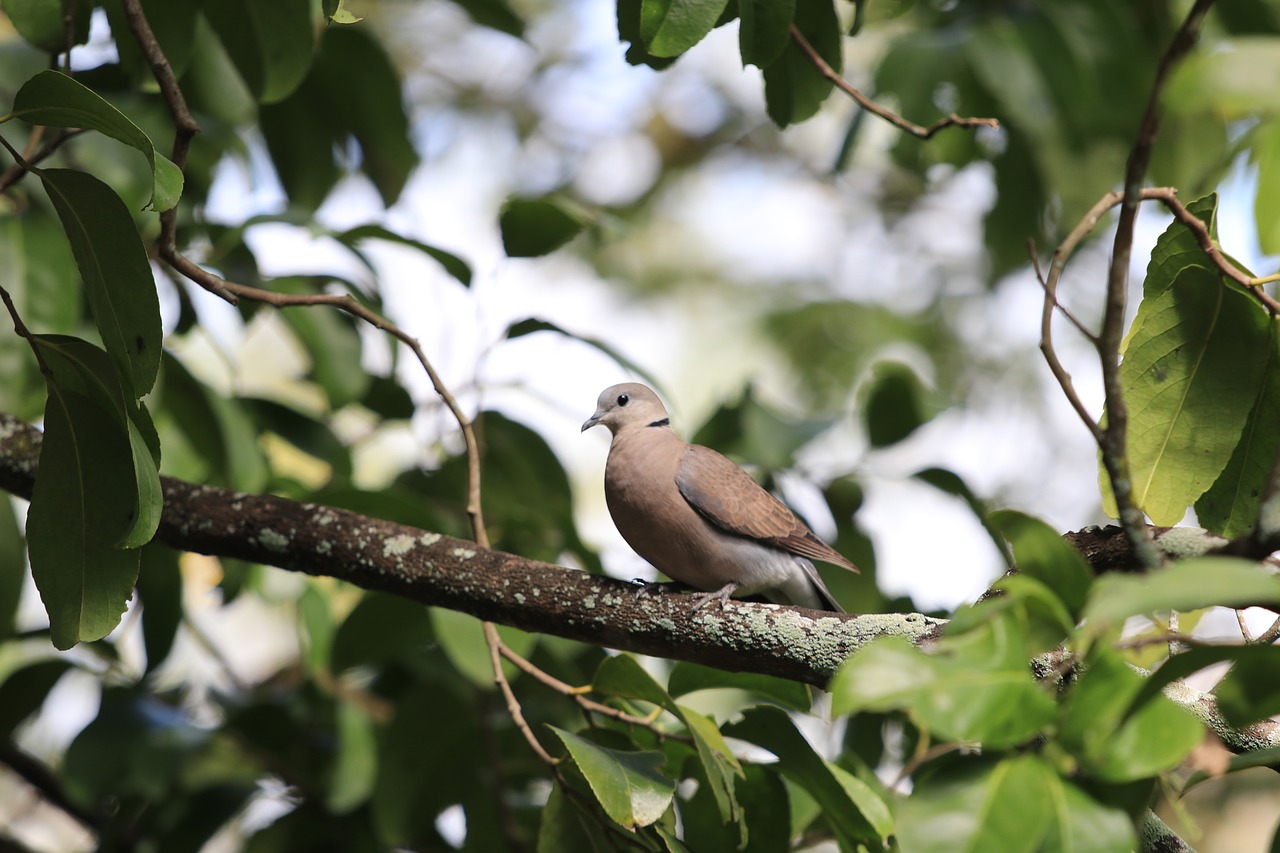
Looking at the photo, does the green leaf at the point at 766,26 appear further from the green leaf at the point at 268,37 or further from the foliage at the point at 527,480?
the green leaf at the point at 268,37

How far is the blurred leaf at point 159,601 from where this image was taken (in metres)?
2.76

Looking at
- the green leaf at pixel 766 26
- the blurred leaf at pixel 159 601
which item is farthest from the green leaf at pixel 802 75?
the blurred leaf at pixel 159 601

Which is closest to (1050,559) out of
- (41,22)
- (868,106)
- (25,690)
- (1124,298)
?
(1124,298)

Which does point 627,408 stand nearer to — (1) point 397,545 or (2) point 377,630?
(2) point 377,630

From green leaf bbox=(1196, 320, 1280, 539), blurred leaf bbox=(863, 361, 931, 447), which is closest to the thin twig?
green leaf bbox=(1196, 320, 1280, 539)

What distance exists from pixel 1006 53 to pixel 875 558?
5.07 ft

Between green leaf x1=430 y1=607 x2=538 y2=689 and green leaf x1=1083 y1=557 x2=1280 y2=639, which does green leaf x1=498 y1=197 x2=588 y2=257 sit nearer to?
green leaf x1=430 y1=607 x2=538 y2=689

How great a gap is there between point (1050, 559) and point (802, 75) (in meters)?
1.38

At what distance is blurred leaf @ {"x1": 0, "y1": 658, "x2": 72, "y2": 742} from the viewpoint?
3.04 m

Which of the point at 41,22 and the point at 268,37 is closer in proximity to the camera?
the point at 41,22

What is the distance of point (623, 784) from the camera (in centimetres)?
180

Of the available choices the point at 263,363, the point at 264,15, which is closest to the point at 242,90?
the point at 264,15

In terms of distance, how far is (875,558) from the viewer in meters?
3.16

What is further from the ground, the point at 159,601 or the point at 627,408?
the point at 627,408
